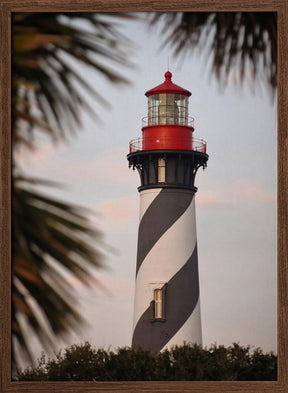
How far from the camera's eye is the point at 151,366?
3.99 metres

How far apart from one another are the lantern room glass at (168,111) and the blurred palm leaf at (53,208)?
10.8ft

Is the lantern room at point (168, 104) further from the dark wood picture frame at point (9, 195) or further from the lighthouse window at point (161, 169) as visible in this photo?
the dark wood picture frame at point (9, 195)

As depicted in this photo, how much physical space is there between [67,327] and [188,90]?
2.92 metres

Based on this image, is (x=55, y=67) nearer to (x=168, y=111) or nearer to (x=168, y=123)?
(x=168, y=111)

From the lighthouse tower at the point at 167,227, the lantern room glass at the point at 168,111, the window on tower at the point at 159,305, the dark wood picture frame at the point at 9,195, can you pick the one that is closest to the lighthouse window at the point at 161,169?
the lighthouse tower at the point at 167,227

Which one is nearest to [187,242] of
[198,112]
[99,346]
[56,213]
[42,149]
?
[198,112]

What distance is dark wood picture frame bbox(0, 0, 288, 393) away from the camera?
8.50ft

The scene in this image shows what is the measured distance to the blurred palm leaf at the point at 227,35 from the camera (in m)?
2.48

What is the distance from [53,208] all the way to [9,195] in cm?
82

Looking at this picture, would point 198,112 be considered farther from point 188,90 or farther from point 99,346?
point 99,346

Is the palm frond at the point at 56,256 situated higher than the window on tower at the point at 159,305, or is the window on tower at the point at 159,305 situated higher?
the window on tower at the point at 159,305

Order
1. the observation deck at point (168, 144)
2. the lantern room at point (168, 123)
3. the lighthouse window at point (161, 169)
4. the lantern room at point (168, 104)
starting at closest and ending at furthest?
the lantern room at point (168, 104) → the lantern room at point (168, 123) → the observation deck at point (168, 144) → the lighthouse window at point (161, 169)

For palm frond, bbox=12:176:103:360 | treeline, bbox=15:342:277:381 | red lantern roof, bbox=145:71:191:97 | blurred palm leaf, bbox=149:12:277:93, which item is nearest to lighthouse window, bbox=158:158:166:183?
red lantern roof, bbox=145:71:191:97

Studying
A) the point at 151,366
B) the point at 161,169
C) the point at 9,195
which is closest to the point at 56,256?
the point at 9,195
